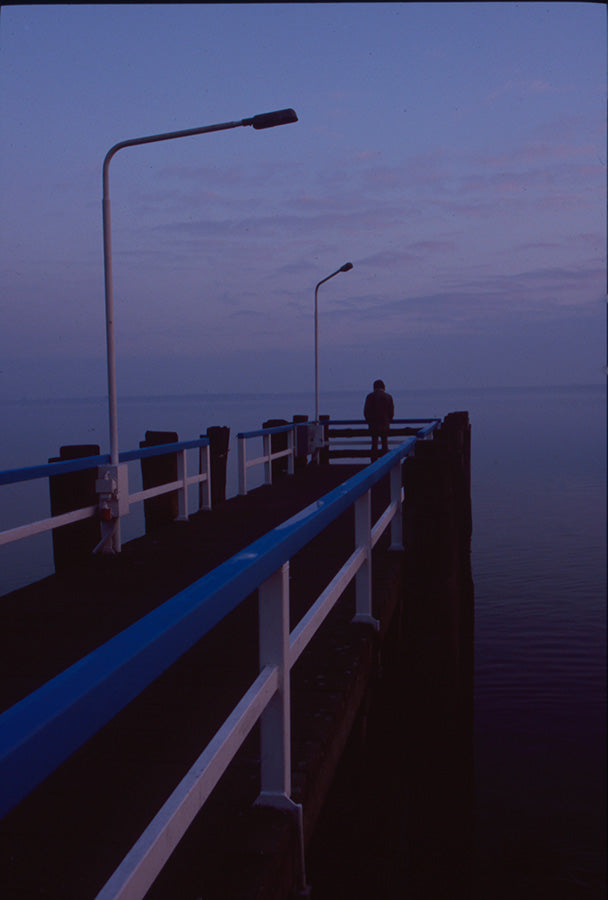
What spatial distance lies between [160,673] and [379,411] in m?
18.8

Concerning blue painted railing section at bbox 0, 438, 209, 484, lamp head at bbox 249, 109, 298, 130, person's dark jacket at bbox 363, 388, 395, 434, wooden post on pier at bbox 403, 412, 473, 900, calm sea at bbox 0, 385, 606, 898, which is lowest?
calm sea at bbox 0, 385, 606, 898

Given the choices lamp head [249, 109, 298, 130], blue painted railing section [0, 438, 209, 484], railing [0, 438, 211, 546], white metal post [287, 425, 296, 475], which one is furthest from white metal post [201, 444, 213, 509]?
white metal post [287, 425, 296, 475]

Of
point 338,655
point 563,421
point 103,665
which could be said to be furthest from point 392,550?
point 563,421

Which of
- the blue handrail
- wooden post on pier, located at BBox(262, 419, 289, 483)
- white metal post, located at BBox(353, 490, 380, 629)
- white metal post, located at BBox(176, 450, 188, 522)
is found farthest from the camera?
wooden post on pier, located at BBox(262, 419, 289, 483)

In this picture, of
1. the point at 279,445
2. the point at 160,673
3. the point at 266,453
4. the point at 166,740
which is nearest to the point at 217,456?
the point at 266,453

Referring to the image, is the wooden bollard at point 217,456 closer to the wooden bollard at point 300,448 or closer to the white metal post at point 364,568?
the wooden bollard at point 300,448

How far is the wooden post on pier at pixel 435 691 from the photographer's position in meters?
4.18

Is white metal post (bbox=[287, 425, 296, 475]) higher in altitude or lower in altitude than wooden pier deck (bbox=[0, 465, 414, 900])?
higher

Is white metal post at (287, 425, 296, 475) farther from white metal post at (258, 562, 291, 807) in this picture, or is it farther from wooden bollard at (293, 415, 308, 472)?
white metal post at (258, 562, 291, 807)

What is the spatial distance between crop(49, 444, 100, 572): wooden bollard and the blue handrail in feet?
18.7

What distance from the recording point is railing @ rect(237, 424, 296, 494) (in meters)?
13.3

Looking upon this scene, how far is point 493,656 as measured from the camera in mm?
13094

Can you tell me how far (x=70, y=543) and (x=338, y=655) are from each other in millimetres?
4018

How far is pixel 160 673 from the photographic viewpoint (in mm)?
1523
